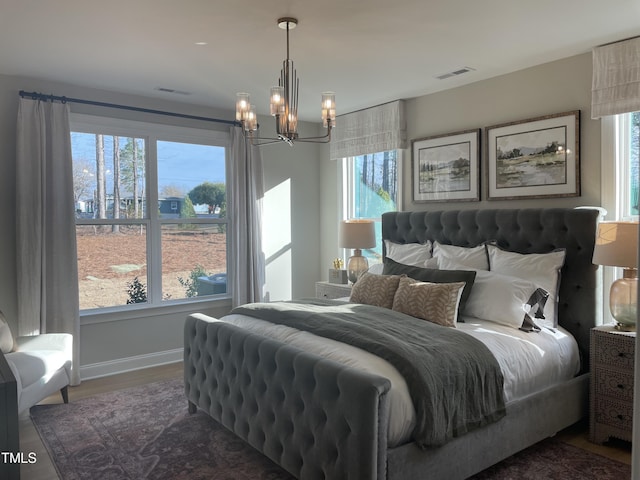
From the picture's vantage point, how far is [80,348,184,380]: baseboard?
4449 mm

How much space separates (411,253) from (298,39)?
2.11 metres

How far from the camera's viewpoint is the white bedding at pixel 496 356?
2254 millimetres

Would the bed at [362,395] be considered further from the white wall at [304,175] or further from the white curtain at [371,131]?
the white curtain at [371,131]

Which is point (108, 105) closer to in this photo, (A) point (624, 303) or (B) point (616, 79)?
(B) point (616, 79)

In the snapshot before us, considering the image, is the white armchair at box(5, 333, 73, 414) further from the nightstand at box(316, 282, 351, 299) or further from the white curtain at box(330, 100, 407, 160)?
the white curtain at box(330, 100, 407, 160)

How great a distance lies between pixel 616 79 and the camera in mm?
3318

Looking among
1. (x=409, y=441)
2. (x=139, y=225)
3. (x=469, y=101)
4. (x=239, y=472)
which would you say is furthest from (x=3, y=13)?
(x=469, y=101)

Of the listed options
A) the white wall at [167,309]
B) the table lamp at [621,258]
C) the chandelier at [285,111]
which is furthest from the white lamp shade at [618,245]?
the white wall at [167,309]

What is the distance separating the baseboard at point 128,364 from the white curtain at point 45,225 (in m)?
0.19

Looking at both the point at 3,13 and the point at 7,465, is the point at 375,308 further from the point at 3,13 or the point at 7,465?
the point at 3,13

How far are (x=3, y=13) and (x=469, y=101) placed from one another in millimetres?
3551

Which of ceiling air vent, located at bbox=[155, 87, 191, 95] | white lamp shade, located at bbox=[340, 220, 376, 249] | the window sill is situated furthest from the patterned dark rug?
ceiling air vent, located at bbox=[155, 87, 191, 95]

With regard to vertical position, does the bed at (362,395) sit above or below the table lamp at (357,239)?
below

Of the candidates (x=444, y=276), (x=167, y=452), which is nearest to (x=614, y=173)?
(x=444, y=276)
